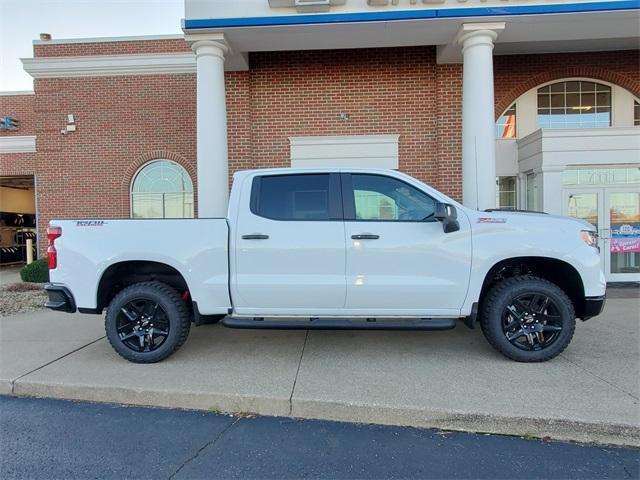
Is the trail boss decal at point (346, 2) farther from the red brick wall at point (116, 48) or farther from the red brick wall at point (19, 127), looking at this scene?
the red brick wall at point (19, 127)

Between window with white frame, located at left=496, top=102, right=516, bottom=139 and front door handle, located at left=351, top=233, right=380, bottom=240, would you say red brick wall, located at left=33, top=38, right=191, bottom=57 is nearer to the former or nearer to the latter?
window with white frame, located at left=496, top=102, right=516, bottom=139

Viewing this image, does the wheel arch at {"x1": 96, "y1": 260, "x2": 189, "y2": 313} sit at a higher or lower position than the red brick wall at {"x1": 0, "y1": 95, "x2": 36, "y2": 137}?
lower

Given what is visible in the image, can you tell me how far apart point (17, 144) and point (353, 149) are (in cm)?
1146

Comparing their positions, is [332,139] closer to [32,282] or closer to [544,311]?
[544,311]

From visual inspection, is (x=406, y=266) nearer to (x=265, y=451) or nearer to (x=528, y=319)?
(x=528, y=319)

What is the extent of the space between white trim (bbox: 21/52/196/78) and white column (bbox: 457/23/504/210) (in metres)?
7.07

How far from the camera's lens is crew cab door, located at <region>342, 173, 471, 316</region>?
4.16m

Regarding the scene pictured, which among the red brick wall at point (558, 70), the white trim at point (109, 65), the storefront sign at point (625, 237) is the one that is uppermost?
the white trim at point (109, 65)

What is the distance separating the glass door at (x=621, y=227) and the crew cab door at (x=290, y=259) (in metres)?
7.32

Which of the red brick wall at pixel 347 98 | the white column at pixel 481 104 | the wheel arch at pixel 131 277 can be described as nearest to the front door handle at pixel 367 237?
the wheel arch at pixel 131 277

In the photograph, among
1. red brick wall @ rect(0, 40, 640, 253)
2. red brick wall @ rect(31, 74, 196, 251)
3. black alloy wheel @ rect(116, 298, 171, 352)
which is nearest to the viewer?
black alloy wheel @ rect(116, 298, 171, 352)

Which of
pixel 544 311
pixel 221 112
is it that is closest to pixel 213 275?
pixel 544 311

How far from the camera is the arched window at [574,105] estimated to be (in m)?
9.55

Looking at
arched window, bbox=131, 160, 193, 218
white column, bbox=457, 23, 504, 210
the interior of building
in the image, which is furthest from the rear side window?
the interior of building
